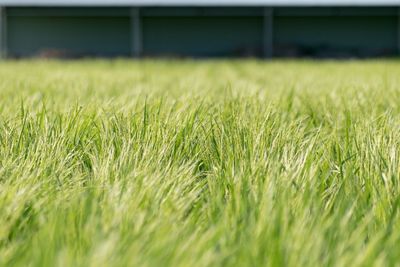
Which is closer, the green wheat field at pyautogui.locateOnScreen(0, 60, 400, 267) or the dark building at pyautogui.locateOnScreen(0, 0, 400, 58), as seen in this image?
the green wheat field at pyautogui.locateOnScreen(0, 60, 400, 267)

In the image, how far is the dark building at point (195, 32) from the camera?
1892 cm

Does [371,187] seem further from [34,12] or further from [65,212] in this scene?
[34,12]

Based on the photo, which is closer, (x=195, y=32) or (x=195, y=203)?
(x=195, y=203)

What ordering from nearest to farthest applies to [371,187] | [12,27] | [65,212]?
[65,212] → [371,187] → [12,27]

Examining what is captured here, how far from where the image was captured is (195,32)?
65.0 ft

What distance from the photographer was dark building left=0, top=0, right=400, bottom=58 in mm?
18922

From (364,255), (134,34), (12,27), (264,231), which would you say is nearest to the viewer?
(364,255)

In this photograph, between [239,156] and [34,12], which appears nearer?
[239,156]

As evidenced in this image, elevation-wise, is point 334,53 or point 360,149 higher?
point 360,149

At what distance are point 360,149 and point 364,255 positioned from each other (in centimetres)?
85

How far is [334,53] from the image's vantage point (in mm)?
18922

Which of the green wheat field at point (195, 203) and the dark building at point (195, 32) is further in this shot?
the dark building at point (195, 32)

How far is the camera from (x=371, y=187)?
1.41m

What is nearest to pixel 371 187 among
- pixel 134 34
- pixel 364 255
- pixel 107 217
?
pixel 364 255
